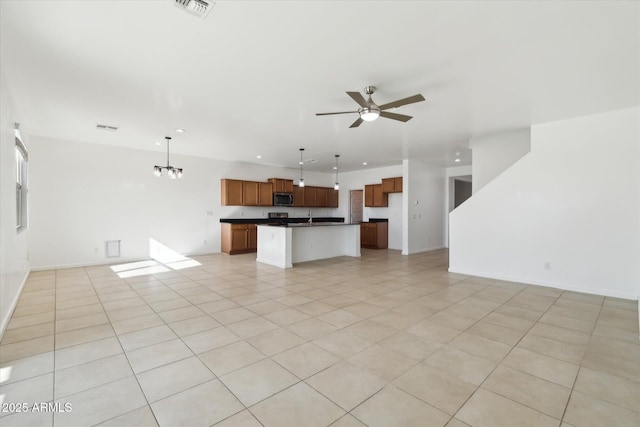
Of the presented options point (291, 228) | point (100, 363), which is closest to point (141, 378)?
point (100, 363)

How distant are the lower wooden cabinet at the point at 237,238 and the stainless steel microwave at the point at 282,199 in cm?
125

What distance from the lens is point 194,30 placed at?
2.34 m

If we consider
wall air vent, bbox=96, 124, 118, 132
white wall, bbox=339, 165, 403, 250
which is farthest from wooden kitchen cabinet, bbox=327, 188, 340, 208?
wall air vent, bbox=96, 124, 118, 132

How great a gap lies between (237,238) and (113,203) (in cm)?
297

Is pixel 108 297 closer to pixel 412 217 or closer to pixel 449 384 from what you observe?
pixel 449 384

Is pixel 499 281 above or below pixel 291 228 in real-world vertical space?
below

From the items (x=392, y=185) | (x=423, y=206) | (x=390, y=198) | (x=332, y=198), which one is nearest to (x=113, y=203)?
(x=332, y=198)

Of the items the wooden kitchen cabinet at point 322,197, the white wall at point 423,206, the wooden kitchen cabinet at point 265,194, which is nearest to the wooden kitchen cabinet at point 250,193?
the wooden kitchen cabinet at point 265,194

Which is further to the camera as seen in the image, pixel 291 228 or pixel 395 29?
pixel 291 228

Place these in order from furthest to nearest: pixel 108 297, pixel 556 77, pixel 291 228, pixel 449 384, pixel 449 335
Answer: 1. pixel 291 228
2. pixel 108 297
3. pixel 556 77
4. pixel 449 335
5. pixel 449 384

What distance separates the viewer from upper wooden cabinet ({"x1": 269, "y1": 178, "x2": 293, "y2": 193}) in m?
9.11

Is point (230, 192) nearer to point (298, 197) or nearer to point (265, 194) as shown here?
point (265, 194)

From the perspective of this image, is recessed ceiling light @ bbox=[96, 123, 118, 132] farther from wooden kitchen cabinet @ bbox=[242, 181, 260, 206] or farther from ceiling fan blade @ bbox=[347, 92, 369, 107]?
ceiling fan blade @ bbox=[347, 92, 369, 107]

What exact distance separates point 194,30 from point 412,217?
694cm
